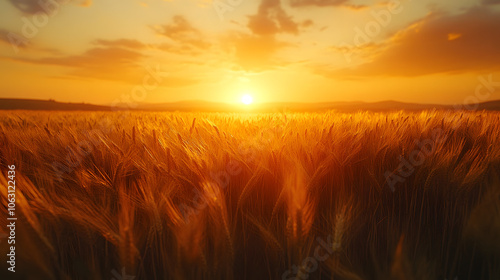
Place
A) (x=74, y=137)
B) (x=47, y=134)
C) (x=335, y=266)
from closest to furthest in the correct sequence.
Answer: (x=335, y=266), (x=74, y=137), (x=47, y=134)

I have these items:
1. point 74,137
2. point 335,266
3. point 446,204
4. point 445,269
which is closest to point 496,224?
point 445,269

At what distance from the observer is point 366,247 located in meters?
0.97

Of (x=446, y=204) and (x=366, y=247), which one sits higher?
(x=446, y=204)

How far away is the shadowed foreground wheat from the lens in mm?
753

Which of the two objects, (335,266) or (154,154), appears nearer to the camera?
(335,266)

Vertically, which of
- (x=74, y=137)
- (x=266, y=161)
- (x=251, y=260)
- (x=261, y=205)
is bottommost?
(x=251, y=260)

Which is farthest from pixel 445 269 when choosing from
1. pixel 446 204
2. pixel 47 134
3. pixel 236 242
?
pixel 47 134

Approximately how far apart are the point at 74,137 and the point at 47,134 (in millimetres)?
328

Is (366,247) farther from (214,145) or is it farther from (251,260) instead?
(214,145)

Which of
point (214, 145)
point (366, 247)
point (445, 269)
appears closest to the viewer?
point (445, 269)

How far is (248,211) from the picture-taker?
1.08 m

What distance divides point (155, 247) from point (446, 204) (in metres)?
1.21

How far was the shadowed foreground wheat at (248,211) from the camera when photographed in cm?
75

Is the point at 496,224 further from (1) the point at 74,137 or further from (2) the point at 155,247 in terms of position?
(1) the point at 74,137
